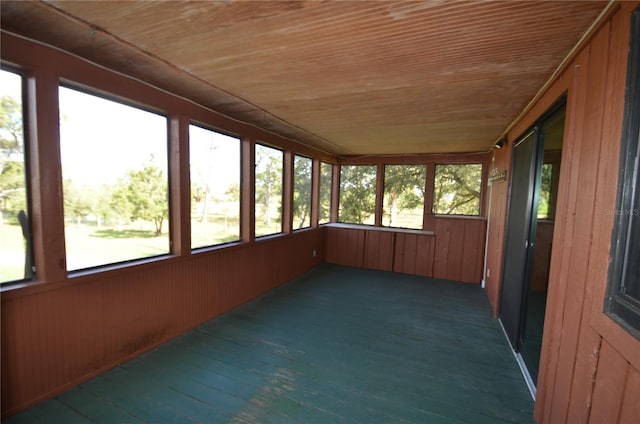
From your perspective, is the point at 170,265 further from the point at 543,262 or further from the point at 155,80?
the point at 543,262

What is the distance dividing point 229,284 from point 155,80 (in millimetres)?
2373

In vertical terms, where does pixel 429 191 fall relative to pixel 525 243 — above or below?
above

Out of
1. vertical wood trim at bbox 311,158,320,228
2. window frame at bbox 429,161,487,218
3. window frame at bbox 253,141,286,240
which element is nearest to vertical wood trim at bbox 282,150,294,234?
window frame at bbox 253,141,286,240

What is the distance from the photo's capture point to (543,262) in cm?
426

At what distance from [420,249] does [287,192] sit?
2.86 m

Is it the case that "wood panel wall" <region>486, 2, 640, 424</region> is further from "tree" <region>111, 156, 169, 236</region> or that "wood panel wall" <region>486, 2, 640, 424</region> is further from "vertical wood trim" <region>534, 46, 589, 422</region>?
"tree" <region>111, 156, 169, 236</region>

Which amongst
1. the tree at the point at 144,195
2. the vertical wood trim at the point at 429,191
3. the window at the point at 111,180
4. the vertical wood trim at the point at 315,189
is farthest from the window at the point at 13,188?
the vertical wood trim at the point at 429,191

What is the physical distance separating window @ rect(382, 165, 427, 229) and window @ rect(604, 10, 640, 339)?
4.46 meters

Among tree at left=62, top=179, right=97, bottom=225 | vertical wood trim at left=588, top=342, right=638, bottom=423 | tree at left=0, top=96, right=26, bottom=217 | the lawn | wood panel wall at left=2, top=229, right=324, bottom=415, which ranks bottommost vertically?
wood panel wall at left=2, top=229, right=324, bottom=415

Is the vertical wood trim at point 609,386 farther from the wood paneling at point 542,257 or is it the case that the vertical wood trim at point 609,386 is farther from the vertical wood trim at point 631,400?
the wood paneling at point 542,257

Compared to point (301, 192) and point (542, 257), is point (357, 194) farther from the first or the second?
point (542, 257)

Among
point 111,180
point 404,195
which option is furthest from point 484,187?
point 111,180

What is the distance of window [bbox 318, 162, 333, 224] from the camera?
5779 millimetres

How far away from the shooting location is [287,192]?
4566 millimetres
